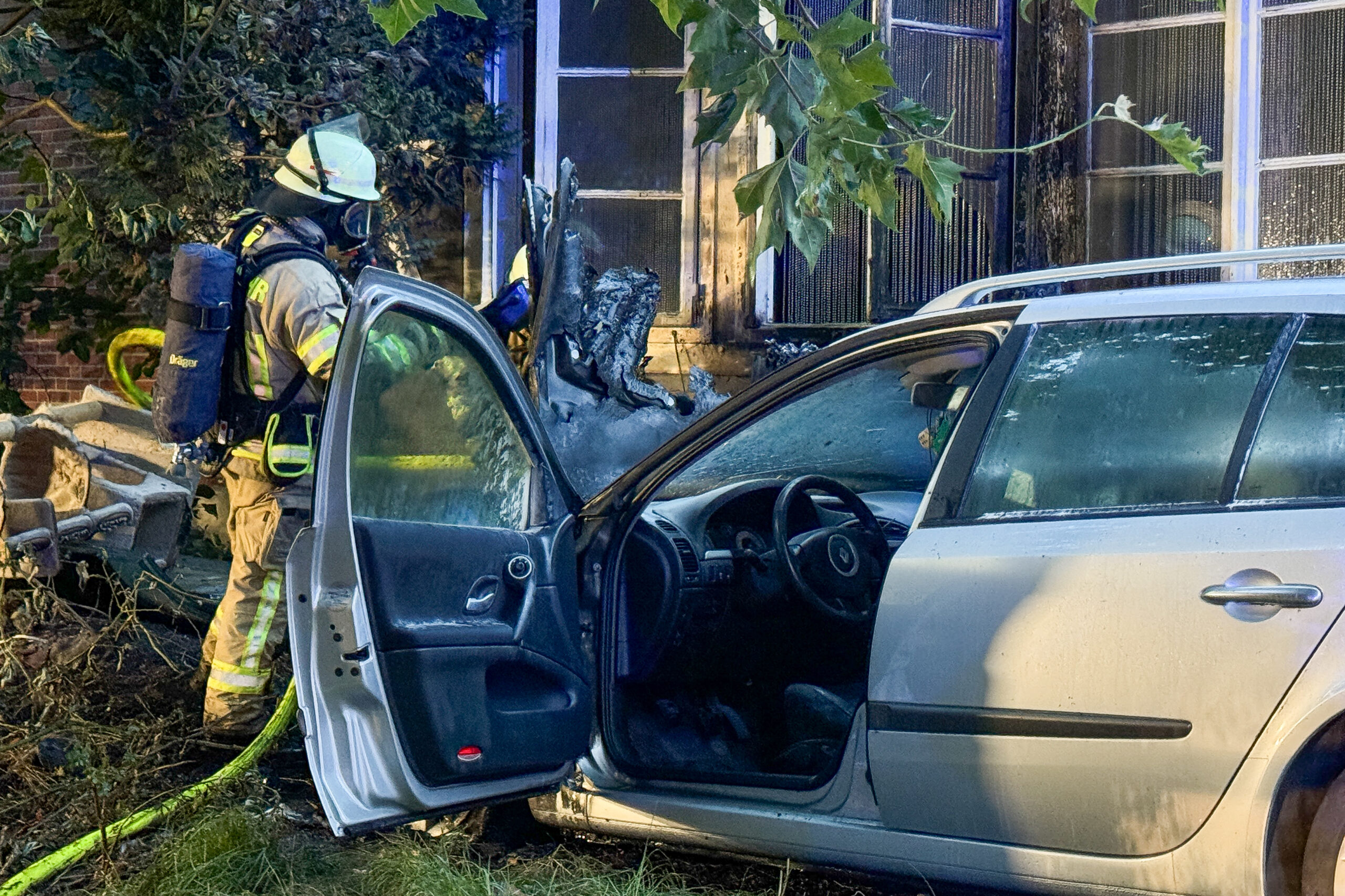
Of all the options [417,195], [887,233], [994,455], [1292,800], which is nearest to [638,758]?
[994,455]

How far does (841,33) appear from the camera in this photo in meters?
2.80

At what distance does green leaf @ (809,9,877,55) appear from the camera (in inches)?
107

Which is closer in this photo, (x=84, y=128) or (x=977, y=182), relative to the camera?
(x=84, y=128)

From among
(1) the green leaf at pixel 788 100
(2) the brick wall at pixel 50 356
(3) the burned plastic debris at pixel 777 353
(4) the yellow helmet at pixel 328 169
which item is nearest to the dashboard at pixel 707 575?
(1) the green leaf at pixel 788 100

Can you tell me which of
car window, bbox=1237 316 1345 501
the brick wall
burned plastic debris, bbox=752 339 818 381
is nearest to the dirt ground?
car window, bbox=1237 316 1345 501

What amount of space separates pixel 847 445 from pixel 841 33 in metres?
1.43

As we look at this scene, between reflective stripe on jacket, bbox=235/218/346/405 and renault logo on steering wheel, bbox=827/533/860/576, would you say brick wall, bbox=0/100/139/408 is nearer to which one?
reflective stripe on jacket, bbox=235/218/346/405

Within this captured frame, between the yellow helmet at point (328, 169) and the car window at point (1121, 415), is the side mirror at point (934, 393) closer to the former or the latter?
the car window at point (1121, 415)

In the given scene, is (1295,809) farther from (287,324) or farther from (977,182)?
(977,182)

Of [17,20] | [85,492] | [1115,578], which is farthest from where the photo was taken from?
[17,20]

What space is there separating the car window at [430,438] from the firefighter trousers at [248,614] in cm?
131

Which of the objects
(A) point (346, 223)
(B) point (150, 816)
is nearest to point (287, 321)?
(A) point (346, 223)

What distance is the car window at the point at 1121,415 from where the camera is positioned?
2.43m

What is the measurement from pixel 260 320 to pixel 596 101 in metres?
3.07
